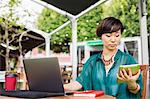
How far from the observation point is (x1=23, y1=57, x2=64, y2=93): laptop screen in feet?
5.08

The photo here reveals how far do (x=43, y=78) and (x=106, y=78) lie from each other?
14.6 inches

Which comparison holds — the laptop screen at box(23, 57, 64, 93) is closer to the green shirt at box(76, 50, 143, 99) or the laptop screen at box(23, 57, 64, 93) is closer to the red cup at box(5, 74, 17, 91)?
the green shirt at box(76, 50, 143, 99)

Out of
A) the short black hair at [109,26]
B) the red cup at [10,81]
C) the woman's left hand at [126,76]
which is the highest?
the short black hair at [109,26]

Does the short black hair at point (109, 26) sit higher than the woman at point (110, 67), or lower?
higher

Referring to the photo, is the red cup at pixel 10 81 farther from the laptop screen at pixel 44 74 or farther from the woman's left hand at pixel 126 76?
the woman's left hand at pixel 126 76

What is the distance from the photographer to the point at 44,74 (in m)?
1.59

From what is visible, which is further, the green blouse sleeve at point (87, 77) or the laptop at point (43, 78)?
the green blouse sleeve at point (87, 77)

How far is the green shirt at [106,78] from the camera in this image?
5.69 feet

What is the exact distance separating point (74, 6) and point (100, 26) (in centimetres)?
301

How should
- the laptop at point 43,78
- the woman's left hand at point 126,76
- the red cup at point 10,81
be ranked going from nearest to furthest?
the woman's left hand at point 126,76
the laptop at point 43,78
the red cup at point 10,81

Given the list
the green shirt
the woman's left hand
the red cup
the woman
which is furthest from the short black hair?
the red cup

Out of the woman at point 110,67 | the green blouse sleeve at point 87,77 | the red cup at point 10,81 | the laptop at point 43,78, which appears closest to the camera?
the laptop at point 43,78

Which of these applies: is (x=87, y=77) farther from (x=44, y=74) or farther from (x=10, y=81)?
(x=10, y=81)

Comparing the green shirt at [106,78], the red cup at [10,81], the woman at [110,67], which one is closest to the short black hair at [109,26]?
the woman at [110,67]
